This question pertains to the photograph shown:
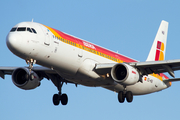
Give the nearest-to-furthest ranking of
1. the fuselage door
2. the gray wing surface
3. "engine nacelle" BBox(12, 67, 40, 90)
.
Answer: the fuselage door → the gray wing surface → "engine nacelle" BBox(12, 67, 40, 90)

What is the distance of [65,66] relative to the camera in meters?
33.3

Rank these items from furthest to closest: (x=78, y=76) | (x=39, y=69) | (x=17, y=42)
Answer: (x=39, y=69) < (x=78, y=76) < (x=17, y=42)

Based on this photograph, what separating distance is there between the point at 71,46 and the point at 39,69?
594 cm

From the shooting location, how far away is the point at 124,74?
35.5m

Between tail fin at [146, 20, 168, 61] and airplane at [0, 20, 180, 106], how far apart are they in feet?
22.5

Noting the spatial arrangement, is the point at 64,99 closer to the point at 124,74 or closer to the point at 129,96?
the point at 129,96

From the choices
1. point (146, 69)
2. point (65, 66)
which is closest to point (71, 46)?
point (65, 66)

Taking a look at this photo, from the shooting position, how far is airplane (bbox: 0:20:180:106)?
31109mm

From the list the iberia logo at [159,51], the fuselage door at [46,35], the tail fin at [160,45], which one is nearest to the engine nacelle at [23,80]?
the fuselage door at [46,35]

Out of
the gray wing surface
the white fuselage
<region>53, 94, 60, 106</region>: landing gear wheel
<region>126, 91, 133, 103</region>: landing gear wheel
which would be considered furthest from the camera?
<region>53, 94, 60, 106</region>: landing gear wheel

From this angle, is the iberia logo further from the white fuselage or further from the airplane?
the white fuselage

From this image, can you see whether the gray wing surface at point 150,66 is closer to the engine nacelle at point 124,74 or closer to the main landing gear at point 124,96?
the engine nacelle at point 124,74

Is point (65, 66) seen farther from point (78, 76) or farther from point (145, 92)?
point (145, 92)

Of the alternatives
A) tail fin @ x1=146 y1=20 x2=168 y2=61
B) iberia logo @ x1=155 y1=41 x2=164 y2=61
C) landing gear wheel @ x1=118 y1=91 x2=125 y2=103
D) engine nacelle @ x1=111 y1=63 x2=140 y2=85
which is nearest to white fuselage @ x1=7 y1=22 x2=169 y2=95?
landing gear wheel @ x1=118 y1=91 x2=125 y2=103
